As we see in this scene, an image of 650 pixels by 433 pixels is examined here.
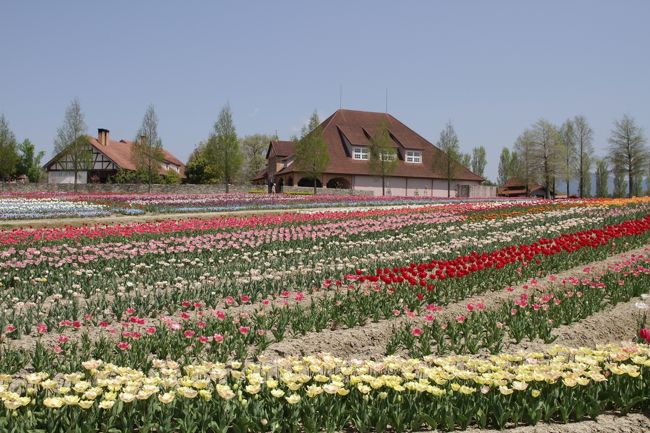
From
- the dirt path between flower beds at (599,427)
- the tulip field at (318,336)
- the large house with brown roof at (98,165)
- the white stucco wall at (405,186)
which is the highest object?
the large house with brown roof at (98,165)

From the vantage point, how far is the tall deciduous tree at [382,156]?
52562 millimetres

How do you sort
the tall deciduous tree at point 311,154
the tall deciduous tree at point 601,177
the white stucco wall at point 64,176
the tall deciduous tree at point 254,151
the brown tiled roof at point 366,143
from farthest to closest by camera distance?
the tall deciduous tree at point 254,151
the tall deciduous tree at point 601,177
the white stucco wall at point 64,176
the brown tiled roof at point 366,143
the tall deciduous tree at point 311,154

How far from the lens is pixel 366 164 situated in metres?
57.6

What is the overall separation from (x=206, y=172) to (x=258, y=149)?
33.2 meters

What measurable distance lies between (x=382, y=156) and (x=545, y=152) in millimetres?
21834

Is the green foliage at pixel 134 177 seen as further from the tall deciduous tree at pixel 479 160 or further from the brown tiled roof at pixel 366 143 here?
the tall deciduous tree at pixel 479 160

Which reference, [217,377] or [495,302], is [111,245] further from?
[217,377]

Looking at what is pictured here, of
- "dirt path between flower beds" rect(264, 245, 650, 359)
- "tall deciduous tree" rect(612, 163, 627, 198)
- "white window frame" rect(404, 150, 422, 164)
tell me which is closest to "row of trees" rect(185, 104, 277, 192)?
"white window frame" rect(404, 150, 422, 164)

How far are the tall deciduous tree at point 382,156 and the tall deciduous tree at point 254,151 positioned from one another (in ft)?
146

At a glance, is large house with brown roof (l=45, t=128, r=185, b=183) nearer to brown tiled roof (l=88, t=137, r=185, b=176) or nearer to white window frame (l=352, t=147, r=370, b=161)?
brown tiled roof (l=88, t=137, r=185, b=176)

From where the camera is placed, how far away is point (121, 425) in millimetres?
4016

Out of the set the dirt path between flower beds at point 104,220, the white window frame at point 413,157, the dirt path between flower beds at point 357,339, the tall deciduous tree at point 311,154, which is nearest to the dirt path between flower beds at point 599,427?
the dirt path between flower beds at point 357,339

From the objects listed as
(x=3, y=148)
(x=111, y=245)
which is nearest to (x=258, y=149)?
(x=3, y=148)

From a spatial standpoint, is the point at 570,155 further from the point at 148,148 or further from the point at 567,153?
the point at 148,148
